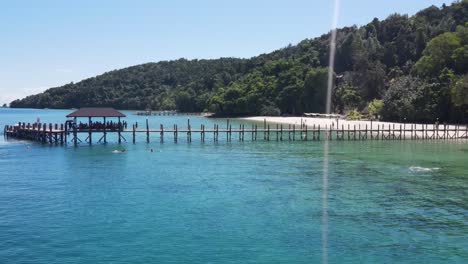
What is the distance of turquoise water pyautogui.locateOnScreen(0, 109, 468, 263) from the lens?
1886cm

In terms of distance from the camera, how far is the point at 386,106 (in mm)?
89062

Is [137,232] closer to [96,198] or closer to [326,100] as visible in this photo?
[96,198]

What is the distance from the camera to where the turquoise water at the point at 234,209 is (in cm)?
1886

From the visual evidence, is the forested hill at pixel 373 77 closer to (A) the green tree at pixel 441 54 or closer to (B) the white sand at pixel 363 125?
(A) the green tree at pixel 441 54

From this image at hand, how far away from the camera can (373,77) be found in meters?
113

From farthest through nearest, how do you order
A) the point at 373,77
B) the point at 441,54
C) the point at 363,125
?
the point at 373,77, the point at 441,54, the point at 363,125

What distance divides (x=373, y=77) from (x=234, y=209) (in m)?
95.1

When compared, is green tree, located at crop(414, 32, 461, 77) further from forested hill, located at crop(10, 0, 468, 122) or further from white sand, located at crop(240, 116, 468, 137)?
white sand, located at crop(240, 116, 468, 137)

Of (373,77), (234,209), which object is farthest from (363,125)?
(234,209)

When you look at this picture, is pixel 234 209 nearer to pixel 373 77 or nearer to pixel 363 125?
pixel 363 125

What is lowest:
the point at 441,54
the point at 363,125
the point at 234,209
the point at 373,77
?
the point at 234,209

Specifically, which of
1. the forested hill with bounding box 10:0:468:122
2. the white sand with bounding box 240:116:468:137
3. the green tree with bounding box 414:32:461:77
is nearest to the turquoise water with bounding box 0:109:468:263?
the white sand with bounding box 240:116:468:137

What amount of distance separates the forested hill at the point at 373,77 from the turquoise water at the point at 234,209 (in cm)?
3867

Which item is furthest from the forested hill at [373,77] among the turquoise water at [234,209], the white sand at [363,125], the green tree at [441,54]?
the turquoise water at [234,209]
